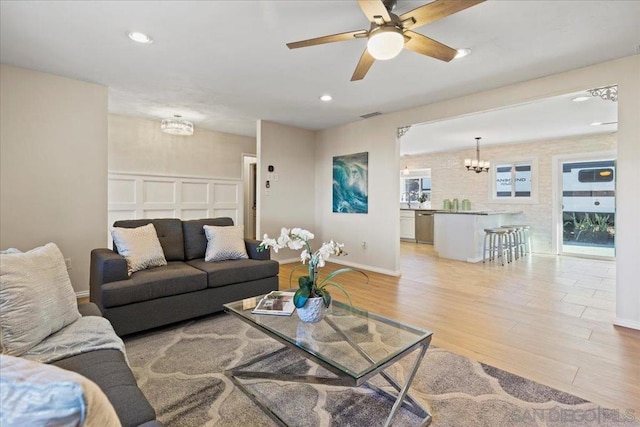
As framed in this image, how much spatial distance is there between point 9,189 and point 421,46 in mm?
4005

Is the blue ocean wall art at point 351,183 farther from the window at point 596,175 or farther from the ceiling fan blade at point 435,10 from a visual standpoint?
the window at point 596,175

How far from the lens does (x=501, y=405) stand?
1.67 m

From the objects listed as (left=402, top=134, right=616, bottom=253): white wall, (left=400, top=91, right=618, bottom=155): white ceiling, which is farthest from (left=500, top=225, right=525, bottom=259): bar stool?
(left=400, top=91, right=618, bottom=155): white ceiling

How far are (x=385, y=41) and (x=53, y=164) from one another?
3541 mm

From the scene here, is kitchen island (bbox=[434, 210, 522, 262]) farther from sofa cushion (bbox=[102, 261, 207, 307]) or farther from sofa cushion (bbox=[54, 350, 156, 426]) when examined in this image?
sofa cushion (bbox=[54, 350, 156, 426])

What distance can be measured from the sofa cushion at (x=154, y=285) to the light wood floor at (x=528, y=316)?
1.50 metres

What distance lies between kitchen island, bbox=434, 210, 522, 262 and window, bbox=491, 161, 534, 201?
847mm

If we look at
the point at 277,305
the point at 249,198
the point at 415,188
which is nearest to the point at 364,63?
the point at 277,305

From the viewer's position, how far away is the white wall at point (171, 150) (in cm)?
499

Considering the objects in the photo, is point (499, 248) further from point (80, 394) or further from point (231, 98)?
point (80, 394)

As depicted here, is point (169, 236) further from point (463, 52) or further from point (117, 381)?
point (463, 52)

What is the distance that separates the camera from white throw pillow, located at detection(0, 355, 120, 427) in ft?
1.54

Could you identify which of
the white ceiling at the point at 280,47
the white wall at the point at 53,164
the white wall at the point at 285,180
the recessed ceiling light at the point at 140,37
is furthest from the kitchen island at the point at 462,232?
the white wall at the point at 53,164

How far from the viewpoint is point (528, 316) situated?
2959 mm
